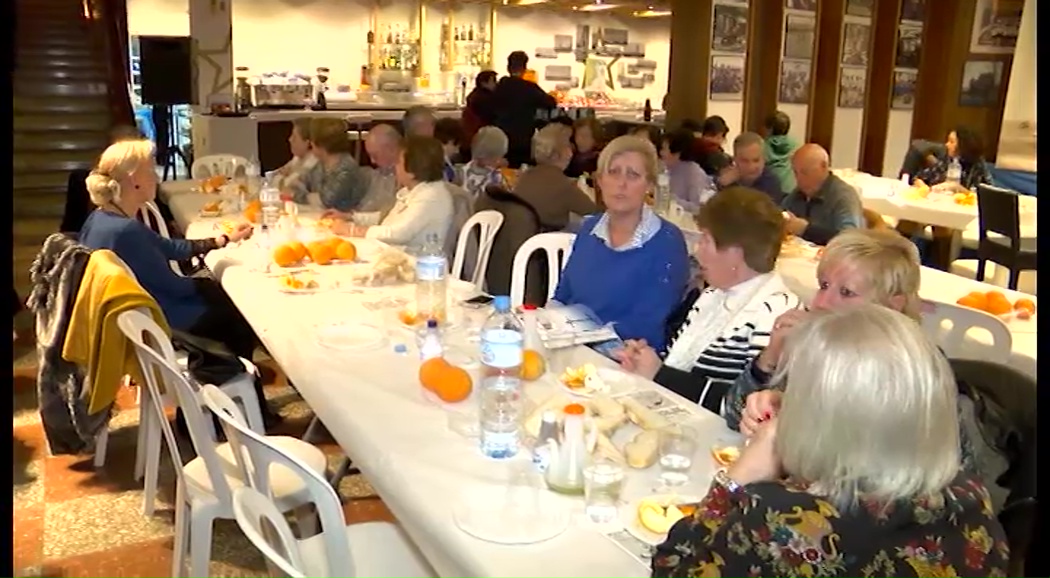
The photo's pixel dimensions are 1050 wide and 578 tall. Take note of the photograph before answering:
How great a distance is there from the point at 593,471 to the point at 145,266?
214 cm

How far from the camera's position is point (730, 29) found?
8055 millimetres

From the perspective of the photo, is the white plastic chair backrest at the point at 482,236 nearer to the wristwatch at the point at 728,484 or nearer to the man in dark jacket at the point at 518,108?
the wristwatch at the point at 728,484

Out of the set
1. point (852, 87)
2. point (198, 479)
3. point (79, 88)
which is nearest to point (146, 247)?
point (198, 479)

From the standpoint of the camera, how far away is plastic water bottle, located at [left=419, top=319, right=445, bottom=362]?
227cm

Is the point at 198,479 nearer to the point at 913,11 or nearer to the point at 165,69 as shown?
the point at 165,69

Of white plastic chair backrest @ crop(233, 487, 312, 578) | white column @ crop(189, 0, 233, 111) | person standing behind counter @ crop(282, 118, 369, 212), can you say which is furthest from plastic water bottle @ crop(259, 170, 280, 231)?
white column @ crop(189, 0, 233, 111)

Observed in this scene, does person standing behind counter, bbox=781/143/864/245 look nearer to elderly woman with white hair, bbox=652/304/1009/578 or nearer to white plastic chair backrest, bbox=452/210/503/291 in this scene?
white plastic chair backrest, bbox=452/210/503/291

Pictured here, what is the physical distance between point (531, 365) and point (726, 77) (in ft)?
21.7

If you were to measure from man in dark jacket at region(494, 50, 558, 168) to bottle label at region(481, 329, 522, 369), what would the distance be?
5.34m

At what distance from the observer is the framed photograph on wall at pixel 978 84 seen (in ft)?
25.3

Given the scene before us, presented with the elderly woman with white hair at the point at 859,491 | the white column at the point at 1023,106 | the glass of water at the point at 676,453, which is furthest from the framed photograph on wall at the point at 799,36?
the white column at the point at 1023,106

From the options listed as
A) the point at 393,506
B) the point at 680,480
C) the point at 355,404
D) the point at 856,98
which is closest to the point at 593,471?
the point at 680,480

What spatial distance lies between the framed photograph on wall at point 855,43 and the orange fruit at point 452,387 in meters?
7.57
